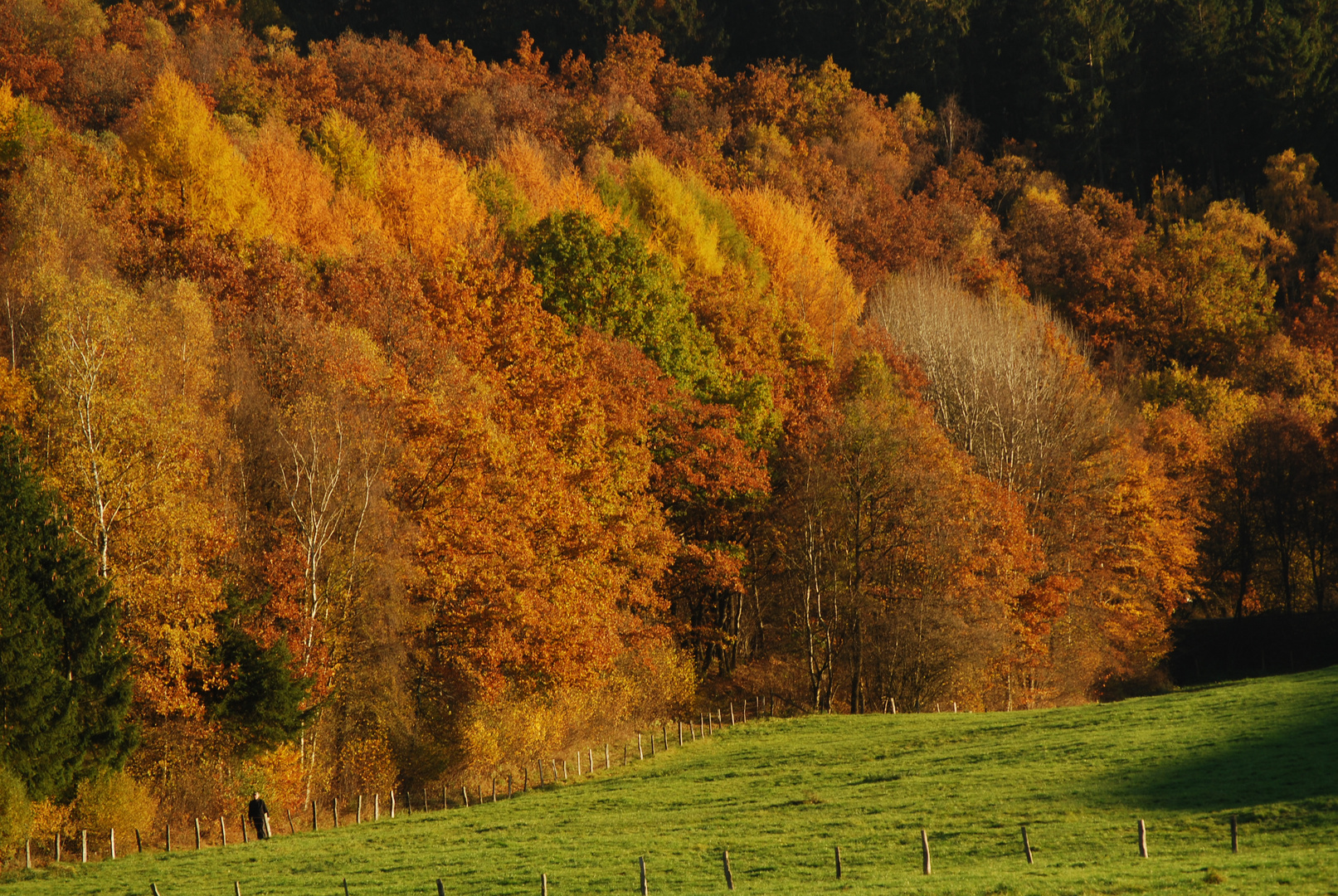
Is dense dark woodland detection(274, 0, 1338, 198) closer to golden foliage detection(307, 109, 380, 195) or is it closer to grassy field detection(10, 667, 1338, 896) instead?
golden foliage detection(307, 109, 380, 195)

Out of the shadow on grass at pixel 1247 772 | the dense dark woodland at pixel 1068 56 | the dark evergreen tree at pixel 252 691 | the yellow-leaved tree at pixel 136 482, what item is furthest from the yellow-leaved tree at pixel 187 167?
the dense dark woodland at pixel 1068 56

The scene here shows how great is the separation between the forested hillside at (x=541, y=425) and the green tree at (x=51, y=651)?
12cm

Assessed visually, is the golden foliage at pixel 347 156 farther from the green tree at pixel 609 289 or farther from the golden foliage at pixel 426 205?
the green tree at pixel 609 289

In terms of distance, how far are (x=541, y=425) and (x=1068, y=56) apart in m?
87.8

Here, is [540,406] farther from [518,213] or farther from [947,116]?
[947,116]

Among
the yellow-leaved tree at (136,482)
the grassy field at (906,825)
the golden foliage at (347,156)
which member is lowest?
the grassy field at (906,825)

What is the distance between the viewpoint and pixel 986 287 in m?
90.9

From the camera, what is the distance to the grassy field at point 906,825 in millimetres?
25500

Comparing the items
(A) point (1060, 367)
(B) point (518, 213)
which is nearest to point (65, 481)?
(B) point (518, 213)

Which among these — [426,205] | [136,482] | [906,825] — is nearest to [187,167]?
[426,205]

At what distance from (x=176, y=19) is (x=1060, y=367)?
81165mm

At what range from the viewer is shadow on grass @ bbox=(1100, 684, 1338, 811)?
30188 mm

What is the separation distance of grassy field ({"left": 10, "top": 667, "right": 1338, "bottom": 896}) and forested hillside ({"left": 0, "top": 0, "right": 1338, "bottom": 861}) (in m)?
6.14

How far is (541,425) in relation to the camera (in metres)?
51.8
